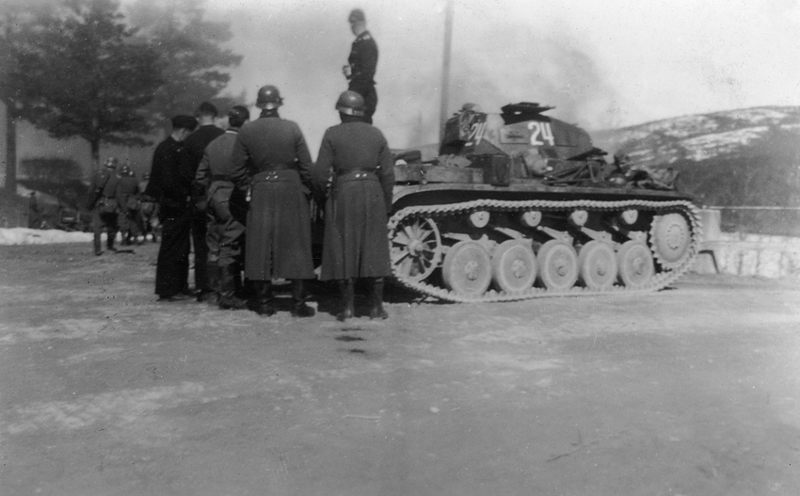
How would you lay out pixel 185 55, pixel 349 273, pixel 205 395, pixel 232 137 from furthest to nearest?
pixel 185 55 < pixel 232 137 < pixel 349 273 < pixel 205 395

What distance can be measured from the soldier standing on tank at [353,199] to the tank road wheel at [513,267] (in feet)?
6.40

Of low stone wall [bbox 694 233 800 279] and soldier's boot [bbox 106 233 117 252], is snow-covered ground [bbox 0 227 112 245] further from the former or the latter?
low stone wall [bbox 694 233 800 279]

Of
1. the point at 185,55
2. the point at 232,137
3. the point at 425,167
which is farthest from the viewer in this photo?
the point at 185,55

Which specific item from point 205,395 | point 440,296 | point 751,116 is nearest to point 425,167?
point 440,296

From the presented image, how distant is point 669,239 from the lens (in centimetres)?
958

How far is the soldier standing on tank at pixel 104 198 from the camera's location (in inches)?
539

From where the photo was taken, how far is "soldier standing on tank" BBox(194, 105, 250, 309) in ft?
22.6

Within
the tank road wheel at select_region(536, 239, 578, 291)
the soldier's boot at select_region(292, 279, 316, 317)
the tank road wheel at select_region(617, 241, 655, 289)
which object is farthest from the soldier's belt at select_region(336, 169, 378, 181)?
the tank road wheel at select_region(617, 241, 655, 289)

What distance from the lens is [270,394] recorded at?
4.07 meters

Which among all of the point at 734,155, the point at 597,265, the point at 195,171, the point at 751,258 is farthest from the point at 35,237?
the point at 734,155

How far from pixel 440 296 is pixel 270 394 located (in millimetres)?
3781

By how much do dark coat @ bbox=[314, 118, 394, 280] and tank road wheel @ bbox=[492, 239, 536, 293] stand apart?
6.44 feet

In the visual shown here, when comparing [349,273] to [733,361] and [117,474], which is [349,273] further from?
[117,474]

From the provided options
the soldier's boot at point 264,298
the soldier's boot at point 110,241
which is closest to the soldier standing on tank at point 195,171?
the soldier's boot at point 264,298
